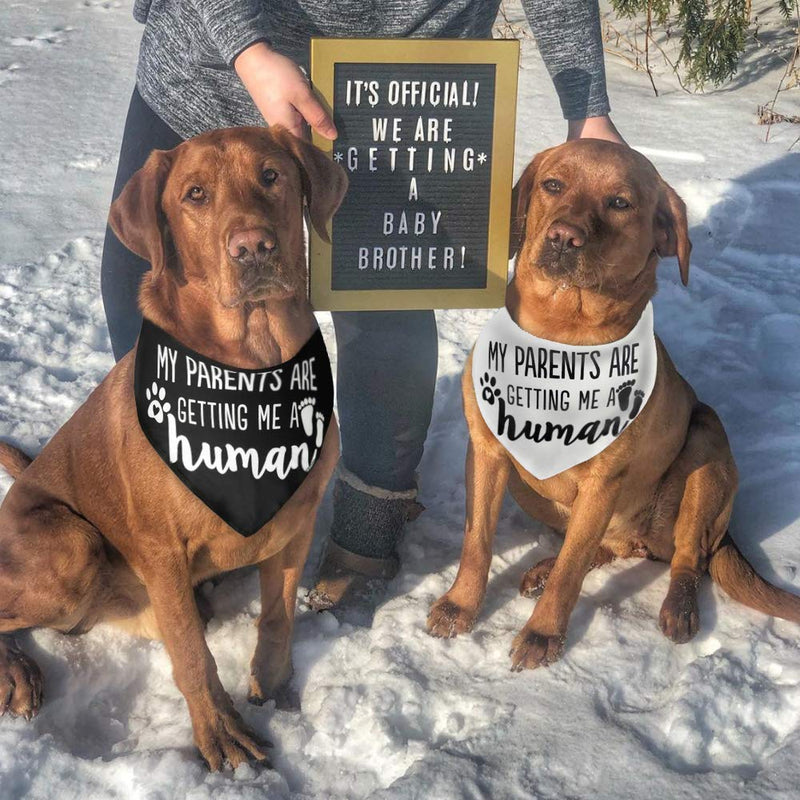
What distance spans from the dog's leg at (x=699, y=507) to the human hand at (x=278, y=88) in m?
1.58

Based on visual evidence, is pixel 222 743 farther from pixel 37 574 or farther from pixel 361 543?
pixel 361 543

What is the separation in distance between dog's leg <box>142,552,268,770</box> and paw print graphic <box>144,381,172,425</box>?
35 centimetres

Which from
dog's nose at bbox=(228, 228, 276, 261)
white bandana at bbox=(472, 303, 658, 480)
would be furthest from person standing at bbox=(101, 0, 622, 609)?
white bandana at bbox=(472, 303, 658, 480)

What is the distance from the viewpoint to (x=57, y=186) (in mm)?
5496

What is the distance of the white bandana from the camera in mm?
2785

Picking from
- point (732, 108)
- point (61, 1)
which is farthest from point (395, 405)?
point (61, 1)

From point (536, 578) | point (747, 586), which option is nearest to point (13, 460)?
point (536, 578)

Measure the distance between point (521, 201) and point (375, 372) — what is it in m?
0.75

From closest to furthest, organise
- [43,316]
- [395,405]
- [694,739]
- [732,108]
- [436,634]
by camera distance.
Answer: [694,739] → [436,634] → [395,405] → [43,316] → [732,108]

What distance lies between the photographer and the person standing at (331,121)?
2.48 m

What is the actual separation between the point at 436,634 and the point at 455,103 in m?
1.57

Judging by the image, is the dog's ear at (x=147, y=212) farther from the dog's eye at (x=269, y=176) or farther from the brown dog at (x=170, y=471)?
the dog's eye at (x=269, y=176)

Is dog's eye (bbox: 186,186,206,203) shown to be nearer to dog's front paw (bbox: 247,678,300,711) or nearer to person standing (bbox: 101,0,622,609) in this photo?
person standing (bbox: 101,0,622,609)

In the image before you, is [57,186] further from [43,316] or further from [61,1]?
[61,1]
